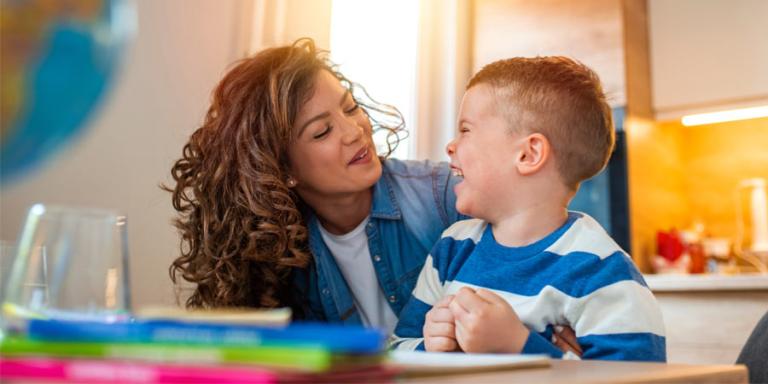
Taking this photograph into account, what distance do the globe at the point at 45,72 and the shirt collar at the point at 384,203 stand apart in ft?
2.22

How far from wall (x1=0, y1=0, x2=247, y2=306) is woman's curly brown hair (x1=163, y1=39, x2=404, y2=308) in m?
0.25

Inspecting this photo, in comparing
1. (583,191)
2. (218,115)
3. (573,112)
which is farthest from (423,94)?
(573,112)

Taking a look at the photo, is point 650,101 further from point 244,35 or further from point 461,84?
point 244,35

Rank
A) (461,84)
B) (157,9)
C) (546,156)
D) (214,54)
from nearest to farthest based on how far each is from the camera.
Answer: (546,156)
(157,9)
(214,54)
(461,84)

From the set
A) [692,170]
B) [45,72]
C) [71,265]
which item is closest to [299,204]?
[45,72]

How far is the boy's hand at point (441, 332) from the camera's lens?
1.00m

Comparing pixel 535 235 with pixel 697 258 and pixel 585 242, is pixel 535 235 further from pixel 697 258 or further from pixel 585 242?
pixel 697 258

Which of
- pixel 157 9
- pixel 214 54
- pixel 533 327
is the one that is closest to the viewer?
pixel 533 327

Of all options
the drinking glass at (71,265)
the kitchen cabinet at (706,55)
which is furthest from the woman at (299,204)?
the kitchen cabinet at (706,55)

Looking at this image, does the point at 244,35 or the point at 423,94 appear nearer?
the point at 244,35

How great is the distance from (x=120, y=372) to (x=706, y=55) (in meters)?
3.15

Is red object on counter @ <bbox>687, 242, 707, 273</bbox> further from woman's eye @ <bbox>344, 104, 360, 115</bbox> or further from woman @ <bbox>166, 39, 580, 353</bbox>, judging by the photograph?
woman's eye @ <bbox>344, 104, 360, 115</bbox>

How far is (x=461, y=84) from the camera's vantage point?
3373 millimetres

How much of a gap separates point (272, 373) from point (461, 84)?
306 centimetres
